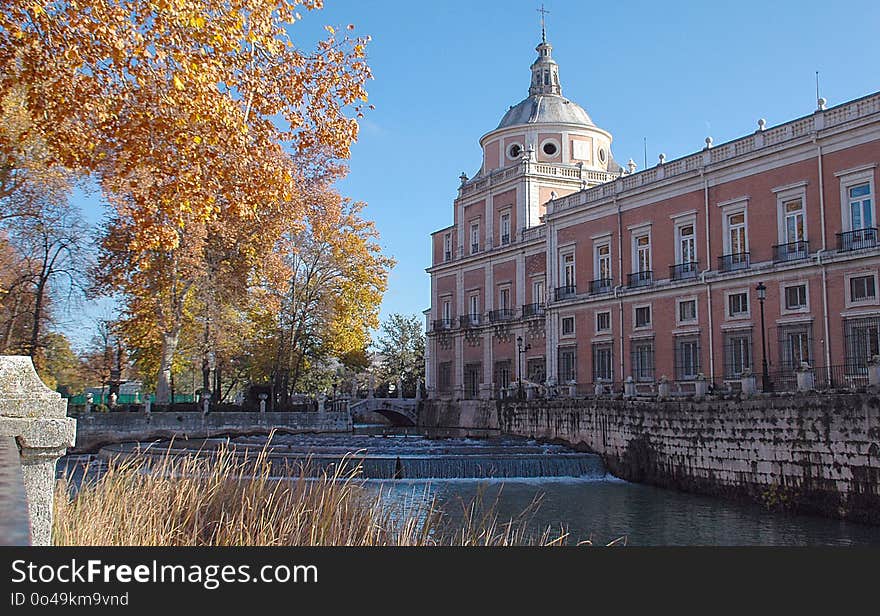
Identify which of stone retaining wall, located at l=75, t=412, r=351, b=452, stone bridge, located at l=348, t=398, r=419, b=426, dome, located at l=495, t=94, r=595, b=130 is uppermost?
dome, located at l=495, t=94, r=595, b=130

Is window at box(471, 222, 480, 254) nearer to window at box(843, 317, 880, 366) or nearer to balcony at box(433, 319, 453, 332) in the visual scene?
balcony at box(433, 319, 453, 332)

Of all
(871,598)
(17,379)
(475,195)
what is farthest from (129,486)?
(475,195)

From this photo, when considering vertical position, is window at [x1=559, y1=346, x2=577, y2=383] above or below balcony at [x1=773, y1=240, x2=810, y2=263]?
below

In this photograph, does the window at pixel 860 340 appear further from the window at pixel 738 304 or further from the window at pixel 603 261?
the window at pixel 603 261

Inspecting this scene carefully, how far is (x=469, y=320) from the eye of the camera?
5134 cm

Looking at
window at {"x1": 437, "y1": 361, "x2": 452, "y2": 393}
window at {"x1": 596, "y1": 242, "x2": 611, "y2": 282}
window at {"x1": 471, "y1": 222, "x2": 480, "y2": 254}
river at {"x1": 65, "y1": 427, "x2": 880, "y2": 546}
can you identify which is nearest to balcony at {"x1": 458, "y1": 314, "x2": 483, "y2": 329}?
window at {"x1": 437, "y1": 361, "x2": 452, "y2": 393}

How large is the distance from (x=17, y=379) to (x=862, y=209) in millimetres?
26939

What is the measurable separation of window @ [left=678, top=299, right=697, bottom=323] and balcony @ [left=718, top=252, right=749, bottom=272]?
1881 millimetres

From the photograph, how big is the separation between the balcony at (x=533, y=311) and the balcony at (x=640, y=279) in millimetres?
9308

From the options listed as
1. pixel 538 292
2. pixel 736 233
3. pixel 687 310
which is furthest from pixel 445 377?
pixel 736 233

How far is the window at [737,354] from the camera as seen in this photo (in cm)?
2977

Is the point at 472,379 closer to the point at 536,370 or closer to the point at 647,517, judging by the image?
the point at 536,370

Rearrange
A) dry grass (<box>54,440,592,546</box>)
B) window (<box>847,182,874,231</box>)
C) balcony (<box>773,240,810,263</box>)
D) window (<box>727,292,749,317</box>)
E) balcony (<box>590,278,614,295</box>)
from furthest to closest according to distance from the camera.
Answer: balcony (<box>590,278,614,295</box>)
window (<box>727,292,749,317</box>)
balcony (<box>773,240,810,263</box>)
window (<box>847,182,874,231</box>)
dry grass (<box>54,440,592,546</box>)

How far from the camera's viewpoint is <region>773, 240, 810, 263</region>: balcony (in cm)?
2828
